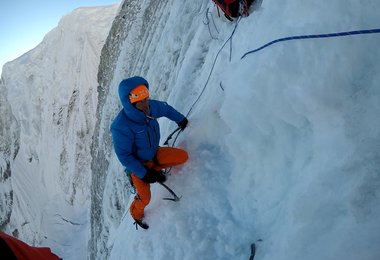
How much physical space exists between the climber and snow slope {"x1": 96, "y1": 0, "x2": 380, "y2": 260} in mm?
165

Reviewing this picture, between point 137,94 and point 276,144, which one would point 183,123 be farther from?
point 276,144

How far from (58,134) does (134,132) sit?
14656 mm

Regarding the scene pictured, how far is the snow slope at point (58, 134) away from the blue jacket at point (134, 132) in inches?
399

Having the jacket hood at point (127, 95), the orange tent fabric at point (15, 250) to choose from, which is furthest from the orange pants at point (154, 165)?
the orange tent fabric at point (15, 250)

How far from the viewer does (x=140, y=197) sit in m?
4.26

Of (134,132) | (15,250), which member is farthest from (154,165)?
(15,250)

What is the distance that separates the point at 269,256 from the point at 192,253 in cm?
96

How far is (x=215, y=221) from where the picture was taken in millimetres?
3641

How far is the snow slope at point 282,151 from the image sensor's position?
264 centimetres

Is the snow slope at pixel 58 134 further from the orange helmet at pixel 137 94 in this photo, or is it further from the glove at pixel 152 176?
the orange helmet at pixel 137 94

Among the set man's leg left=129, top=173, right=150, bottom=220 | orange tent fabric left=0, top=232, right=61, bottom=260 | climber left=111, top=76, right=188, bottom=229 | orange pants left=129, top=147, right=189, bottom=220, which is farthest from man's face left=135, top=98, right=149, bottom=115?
orange tent fabric left=0, top=232, right=61, bottom=260

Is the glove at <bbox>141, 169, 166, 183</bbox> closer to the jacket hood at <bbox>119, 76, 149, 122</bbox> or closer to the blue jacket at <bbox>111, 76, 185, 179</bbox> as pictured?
the blue jacket at <bbox>111, 76, 185, 179</bbox>

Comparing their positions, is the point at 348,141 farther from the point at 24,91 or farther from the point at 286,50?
the point at 24,91

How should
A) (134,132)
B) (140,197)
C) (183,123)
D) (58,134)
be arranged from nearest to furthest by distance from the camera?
(134,132), (140,197), (183,123), (58,134)
